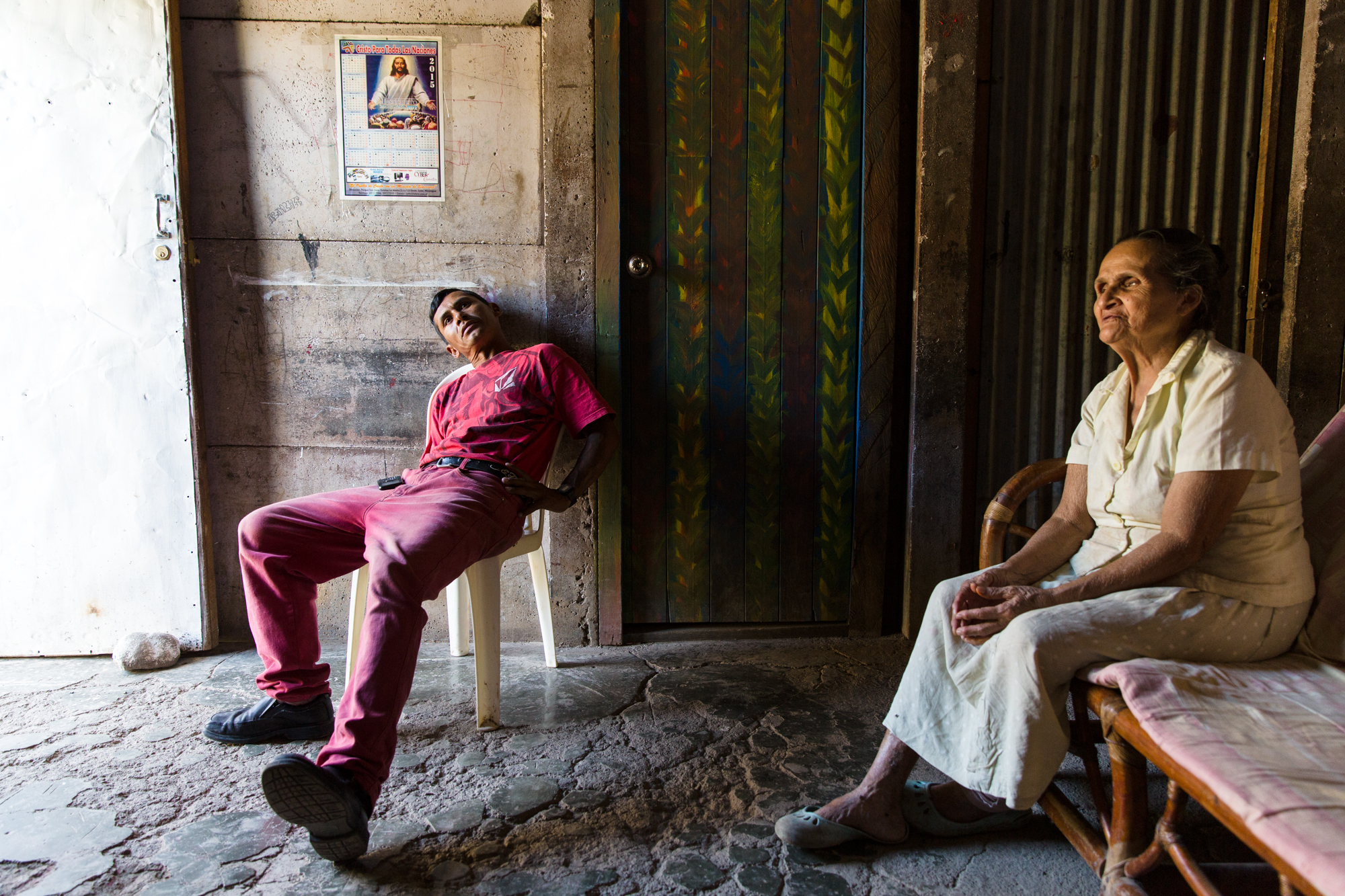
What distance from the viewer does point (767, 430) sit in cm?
296

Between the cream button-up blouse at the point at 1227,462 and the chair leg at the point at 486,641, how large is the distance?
5.38 feet

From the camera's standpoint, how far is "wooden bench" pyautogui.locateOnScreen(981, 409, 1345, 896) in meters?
1.02

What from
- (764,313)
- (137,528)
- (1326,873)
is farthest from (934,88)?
(137,528)

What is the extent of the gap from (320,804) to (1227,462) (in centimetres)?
190

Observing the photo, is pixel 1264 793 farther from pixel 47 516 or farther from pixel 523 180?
pixel 47 516

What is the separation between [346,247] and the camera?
285cm

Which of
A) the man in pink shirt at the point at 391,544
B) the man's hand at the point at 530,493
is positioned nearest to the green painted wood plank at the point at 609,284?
the man in pink shirt at the point at 391,544

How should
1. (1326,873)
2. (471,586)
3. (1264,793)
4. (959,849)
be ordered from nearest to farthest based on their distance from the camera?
(1326,873) < (1264,793) < (959,849) < (471,586)

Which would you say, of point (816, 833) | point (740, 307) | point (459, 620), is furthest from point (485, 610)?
point (740, 307)

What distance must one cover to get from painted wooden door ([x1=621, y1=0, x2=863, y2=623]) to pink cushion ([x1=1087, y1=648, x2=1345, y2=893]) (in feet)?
5.32

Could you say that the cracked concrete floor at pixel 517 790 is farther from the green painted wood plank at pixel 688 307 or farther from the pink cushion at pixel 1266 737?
the pink cushion at pixel 1266 737

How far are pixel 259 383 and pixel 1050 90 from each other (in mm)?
3076

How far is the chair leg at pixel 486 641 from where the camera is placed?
2238mm

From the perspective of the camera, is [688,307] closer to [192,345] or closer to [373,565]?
[373,565]
